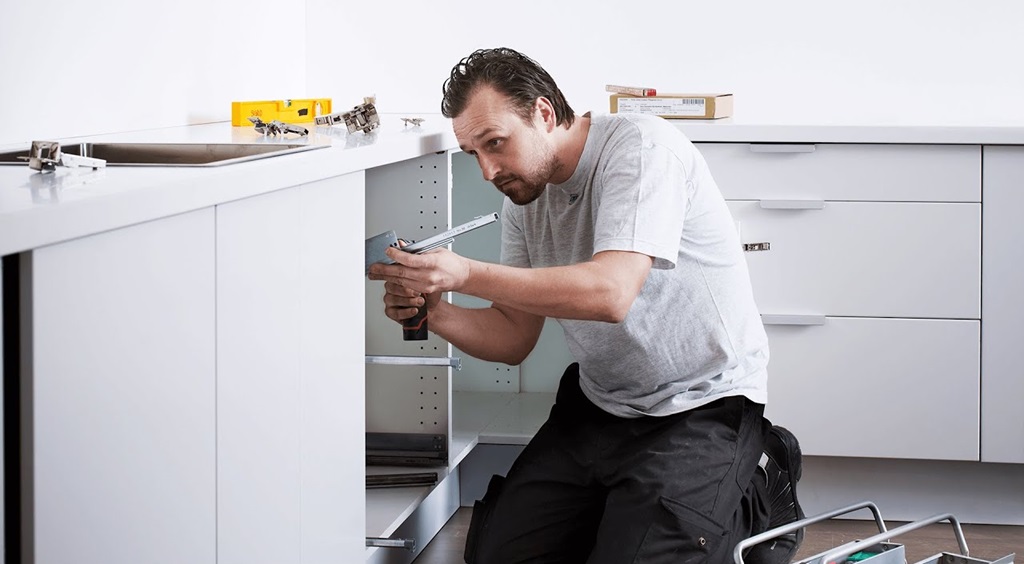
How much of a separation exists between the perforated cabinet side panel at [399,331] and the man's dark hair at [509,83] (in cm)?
27

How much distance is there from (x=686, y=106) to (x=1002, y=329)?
2.85 ft

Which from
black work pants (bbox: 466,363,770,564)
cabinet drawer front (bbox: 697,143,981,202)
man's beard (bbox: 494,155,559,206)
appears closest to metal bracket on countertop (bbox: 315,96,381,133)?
man's beard (bbox: 494,155,559,206)

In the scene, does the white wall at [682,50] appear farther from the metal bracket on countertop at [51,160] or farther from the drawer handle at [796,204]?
the metal bracket on countertop at [51,160]

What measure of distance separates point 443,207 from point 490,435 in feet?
2.33

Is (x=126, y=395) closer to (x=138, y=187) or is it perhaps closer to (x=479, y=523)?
(x=138, y=187)

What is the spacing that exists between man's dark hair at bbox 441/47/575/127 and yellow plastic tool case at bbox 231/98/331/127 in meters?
0.68

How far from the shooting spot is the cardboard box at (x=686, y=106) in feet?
8.80

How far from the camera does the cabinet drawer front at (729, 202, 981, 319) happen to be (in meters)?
2.54


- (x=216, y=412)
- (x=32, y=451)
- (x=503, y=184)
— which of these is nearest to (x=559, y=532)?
(x=503, y=184)

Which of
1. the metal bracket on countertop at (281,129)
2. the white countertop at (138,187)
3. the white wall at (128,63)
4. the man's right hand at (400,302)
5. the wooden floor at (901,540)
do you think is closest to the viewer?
the white countertop at (138,187)

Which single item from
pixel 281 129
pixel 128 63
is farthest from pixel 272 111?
pixel 281 129

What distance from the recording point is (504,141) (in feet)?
5.99

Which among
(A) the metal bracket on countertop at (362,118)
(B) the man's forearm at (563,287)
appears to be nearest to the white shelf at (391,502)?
(B) the man's forearm at (563,287)

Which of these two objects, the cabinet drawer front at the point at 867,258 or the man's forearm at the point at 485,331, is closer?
the man's forearm at the point at 485,331
